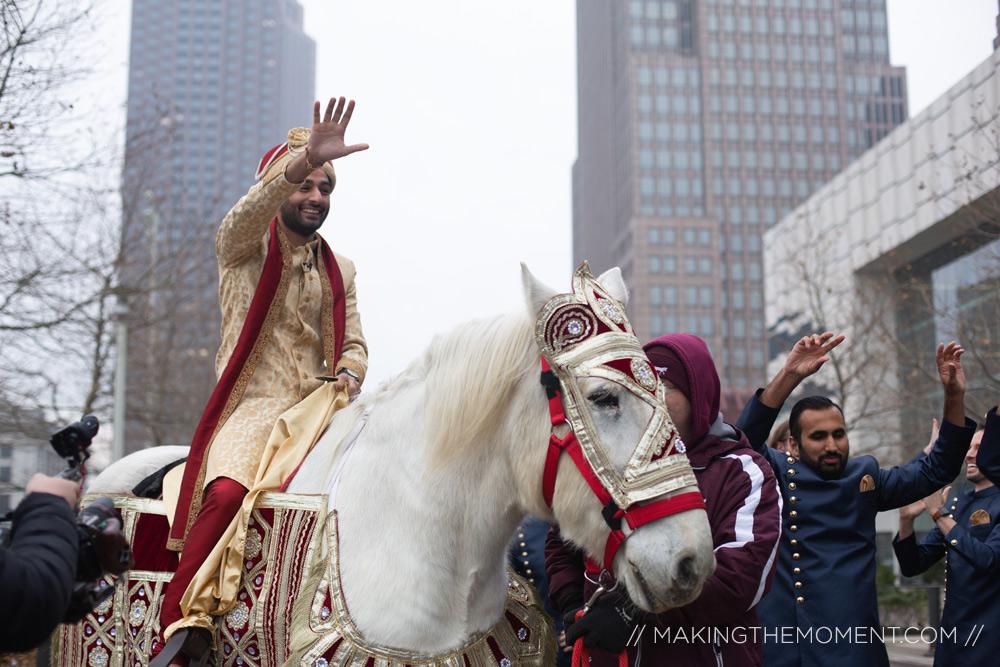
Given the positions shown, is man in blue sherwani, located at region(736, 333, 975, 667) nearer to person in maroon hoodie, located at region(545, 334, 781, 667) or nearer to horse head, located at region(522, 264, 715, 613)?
person in maroon hoodie, located at region(545, 334, 781, 667)

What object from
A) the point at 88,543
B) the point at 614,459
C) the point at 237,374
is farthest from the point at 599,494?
the point at 237,374

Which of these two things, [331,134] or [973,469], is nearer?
[331,134]

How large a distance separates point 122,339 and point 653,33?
104 m

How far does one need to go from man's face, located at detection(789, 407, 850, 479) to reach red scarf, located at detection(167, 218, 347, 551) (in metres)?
2.79

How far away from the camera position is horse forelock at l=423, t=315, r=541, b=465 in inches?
116

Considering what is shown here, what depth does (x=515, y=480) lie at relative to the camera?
295 centimetres

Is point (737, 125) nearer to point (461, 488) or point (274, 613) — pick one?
point (461, 488)

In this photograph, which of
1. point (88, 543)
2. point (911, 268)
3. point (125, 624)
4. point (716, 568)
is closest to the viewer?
point (88, 543)

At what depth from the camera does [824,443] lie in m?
4.34

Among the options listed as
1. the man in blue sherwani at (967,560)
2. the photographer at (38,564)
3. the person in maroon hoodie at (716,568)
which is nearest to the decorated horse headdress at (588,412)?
the person in maroon hoodie at (716,568)

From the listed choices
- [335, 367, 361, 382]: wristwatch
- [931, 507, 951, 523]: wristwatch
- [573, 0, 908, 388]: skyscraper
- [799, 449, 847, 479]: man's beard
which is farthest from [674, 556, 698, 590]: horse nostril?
[573, 0, 908, 388]: skyscraper

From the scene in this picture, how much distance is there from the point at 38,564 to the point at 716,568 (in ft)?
6.54

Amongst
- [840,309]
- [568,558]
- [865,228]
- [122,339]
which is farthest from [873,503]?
[865,228]

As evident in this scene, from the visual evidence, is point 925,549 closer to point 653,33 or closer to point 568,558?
point 568,558
